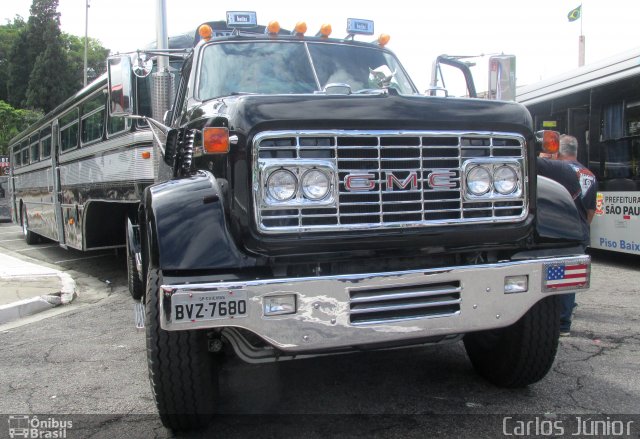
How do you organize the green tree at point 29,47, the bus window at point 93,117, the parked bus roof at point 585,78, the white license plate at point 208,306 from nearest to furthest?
the white license plate at point 208,306 → the bus window at point 93,117 → the parked bus roof at point 585,78 → the green tree at point 29,47

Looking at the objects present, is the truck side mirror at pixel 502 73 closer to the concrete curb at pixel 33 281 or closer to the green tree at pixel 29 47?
the concrete curb at pixel 33 281

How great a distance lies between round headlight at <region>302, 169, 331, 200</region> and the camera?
3115 mm

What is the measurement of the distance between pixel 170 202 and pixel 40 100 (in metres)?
53.2

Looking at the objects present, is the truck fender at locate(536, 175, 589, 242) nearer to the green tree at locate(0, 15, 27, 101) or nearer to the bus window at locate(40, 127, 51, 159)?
the bus window at locate(40, 127, 51, 159)

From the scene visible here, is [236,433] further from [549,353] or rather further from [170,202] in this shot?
[549,353]

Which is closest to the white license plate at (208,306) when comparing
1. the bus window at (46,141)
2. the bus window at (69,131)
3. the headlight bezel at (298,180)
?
the headlight bezel at (298,180)

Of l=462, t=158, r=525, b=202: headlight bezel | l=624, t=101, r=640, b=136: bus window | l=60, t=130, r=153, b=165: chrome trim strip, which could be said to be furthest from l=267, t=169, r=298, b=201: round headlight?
l=624, t=101, r=640, b=136: bus window

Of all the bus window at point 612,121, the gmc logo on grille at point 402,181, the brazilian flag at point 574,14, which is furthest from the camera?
the brazilian flag at point 574,14

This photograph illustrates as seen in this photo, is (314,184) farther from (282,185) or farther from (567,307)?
(567,307)

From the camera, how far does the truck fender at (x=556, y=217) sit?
11.8 feet

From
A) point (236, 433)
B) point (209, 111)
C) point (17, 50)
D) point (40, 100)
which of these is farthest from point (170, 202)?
point (17, 50)

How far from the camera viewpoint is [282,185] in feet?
10.2

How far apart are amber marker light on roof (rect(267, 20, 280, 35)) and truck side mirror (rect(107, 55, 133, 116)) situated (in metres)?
1.09

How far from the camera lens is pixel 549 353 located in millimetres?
Answer: 3771
